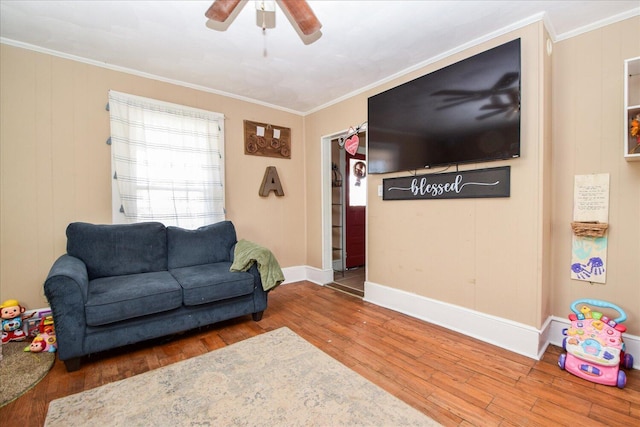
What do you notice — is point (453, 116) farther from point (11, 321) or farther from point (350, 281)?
point (11, 321)

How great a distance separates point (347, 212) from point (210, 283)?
282cm

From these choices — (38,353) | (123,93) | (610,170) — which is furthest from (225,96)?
(610,170)

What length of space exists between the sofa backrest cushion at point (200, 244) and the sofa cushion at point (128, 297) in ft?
1.47

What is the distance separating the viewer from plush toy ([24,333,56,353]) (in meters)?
2.11

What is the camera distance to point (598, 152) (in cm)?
208

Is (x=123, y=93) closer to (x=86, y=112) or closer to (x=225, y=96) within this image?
(x=86, y=112)

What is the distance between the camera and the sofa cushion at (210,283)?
2.32 m

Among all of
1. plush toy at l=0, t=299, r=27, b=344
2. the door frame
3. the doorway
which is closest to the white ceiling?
the door frame

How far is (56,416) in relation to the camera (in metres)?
1.50

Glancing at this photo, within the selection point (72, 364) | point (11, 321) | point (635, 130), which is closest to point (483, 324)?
point (635, 130)

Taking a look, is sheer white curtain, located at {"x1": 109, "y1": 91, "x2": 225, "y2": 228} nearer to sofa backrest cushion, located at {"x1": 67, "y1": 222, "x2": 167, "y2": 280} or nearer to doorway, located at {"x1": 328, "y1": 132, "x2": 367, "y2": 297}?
sofa backrest cushion, located at {"x1": 67, "y1": 222, "x2": 167, "y2": 280}

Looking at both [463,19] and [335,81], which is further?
[335,81]

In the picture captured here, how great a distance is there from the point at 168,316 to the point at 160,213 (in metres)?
1.24

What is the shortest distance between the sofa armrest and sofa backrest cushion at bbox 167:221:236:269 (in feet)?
3.04
